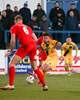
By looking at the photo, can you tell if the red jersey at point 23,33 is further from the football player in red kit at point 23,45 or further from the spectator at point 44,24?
the spectator at point 44,24

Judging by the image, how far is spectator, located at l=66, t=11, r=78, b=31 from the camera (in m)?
22.4

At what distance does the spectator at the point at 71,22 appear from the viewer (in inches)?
883

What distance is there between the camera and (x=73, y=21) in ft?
73.9

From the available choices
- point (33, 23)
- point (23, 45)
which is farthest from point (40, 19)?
point (23, 45)

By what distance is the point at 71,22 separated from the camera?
73.8ft

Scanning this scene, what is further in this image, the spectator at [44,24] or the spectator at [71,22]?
the spectator at [71,22]

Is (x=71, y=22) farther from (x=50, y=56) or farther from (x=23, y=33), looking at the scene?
(x=23, y=33)

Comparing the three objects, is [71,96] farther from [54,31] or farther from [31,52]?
[54,31]

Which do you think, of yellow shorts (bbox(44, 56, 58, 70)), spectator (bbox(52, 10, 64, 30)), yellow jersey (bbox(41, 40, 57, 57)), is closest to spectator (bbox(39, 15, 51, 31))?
spectator (bbox(52, 10, 64, 30))

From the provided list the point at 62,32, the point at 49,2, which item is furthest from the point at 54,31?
the point at 49,2

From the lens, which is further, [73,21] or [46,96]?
[73,21]

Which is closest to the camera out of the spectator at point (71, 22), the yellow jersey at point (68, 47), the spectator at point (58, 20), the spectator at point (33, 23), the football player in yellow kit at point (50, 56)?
the football player in yellow kit at point (50, 56)

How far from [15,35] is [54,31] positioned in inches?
417

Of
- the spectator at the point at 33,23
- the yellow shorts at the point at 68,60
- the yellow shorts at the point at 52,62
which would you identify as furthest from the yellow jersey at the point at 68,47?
the yellow shorts at the point at 52,62
